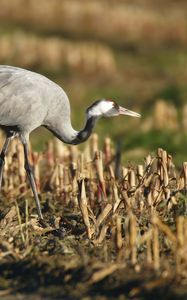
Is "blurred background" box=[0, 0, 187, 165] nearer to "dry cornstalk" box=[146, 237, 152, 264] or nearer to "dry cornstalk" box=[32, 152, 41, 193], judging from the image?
"dry cornstalk" box=[32, 152, 41, 193]

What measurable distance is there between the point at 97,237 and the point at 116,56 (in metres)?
20.7

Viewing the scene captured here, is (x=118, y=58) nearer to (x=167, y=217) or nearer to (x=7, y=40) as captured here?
(x=7, y=40)

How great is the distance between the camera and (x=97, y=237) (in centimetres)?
812

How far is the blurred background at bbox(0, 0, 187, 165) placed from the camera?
1791cm

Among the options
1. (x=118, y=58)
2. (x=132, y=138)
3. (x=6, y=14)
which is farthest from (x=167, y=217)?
(x=6, y=14)

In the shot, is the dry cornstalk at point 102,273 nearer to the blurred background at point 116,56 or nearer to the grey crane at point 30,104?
the grey crane at point 30,104

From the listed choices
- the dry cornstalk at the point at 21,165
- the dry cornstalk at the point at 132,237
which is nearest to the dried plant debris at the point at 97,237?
the dry cornstalk at the point at 132,237

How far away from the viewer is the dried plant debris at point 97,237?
22.5ft

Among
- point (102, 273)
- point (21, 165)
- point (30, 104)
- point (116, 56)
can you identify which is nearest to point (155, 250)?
point (102, 273)

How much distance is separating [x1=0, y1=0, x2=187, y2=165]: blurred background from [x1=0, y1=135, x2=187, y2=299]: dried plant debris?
3675mm

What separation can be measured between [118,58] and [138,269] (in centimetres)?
2161

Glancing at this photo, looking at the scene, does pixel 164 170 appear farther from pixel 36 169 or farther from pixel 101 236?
pixel 36 169

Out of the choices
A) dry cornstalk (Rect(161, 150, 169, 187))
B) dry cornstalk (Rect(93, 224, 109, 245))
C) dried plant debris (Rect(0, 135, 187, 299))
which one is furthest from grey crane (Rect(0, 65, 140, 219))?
dry cornstalk (Rect(93, 224, 109, 245))

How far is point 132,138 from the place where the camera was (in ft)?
52.7
